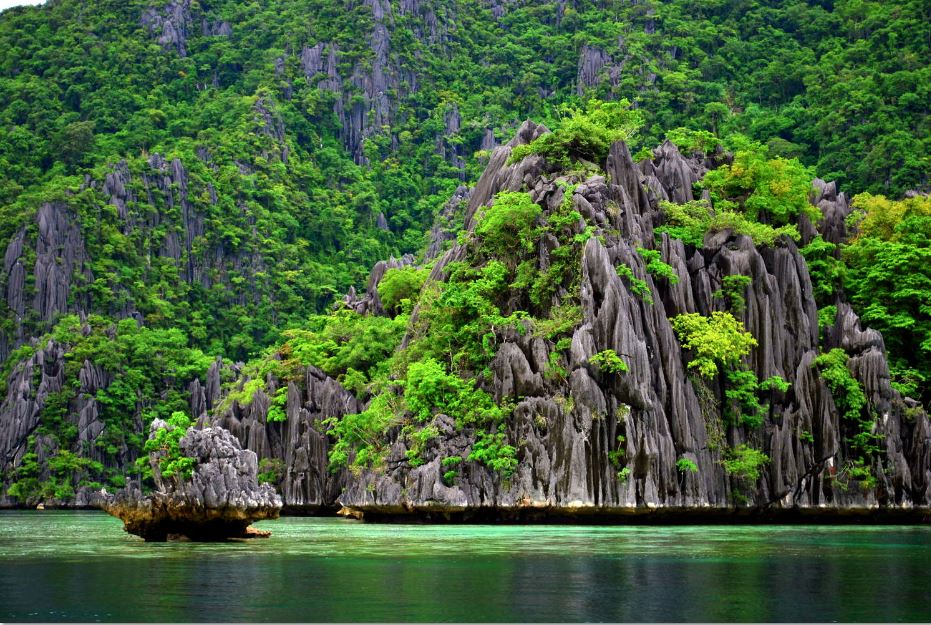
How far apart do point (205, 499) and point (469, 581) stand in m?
14.8

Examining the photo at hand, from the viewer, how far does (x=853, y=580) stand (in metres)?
21.9

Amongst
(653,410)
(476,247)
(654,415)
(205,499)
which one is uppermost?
(476,247)

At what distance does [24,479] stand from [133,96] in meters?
63.9

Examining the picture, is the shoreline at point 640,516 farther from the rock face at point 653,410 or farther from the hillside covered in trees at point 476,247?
the hillside covered in trees at point 476,247

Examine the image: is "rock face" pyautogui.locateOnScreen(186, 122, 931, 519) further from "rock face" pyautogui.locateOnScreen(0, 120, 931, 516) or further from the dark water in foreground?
the dark water in foreground

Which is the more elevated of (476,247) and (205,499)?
(476,247)

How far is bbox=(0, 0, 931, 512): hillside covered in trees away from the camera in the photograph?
183 feet

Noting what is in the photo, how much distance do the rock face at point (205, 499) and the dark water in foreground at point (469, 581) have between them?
3.43 ft

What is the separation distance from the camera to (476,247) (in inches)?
2571

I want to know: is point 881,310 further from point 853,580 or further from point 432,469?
point 853,580

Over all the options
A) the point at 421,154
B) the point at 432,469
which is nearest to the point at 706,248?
the point at 432,469

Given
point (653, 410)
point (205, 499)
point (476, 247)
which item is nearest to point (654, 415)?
point (653, 410)

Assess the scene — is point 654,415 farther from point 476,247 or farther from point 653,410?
point 476,247

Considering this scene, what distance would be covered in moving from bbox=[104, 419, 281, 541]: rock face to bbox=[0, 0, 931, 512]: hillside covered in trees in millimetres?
19906
